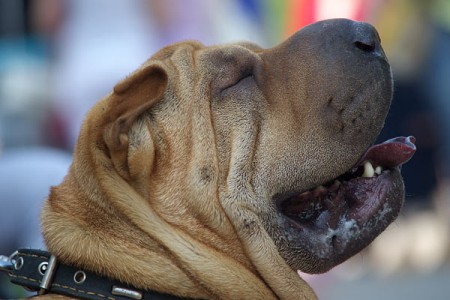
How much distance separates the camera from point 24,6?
7.28 metres

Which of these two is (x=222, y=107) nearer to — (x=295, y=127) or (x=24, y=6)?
(x=295, y=127)

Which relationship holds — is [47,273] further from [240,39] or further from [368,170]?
[240,39]

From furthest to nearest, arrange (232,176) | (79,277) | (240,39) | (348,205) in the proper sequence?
1. (240,39)
2. (348,205)
3. (232,176)
4. (79,277)

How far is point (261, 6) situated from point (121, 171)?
3858 mm

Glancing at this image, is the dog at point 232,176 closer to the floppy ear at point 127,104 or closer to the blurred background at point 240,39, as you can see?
the floppy ear at point 127,104

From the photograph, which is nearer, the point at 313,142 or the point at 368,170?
the point at 313,142

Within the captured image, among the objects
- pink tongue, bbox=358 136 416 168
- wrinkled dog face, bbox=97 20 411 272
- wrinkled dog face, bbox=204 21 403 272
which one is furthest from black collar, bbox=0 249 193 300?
pink tongue, bbox=358 136 416 168

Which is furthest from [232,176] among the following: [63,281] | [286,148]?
[63,281]

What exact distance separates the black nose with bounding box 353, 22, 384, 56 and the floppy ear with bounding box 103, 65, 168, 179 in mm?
696

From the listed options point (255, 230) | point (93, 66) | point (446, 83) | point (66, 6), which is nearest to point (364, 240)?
point (255, 230)

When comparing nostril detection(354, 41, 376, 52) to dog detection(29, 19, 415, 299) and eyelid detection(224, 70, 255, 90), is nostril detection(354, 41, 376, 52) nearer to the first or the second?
dog detection(29, 19, 415, 299)

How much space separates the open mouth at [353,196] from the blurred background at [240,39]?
140cm

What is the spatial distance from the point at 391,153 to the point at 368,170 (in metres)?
0.11

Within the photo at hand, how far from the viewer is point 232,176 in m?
3.04
